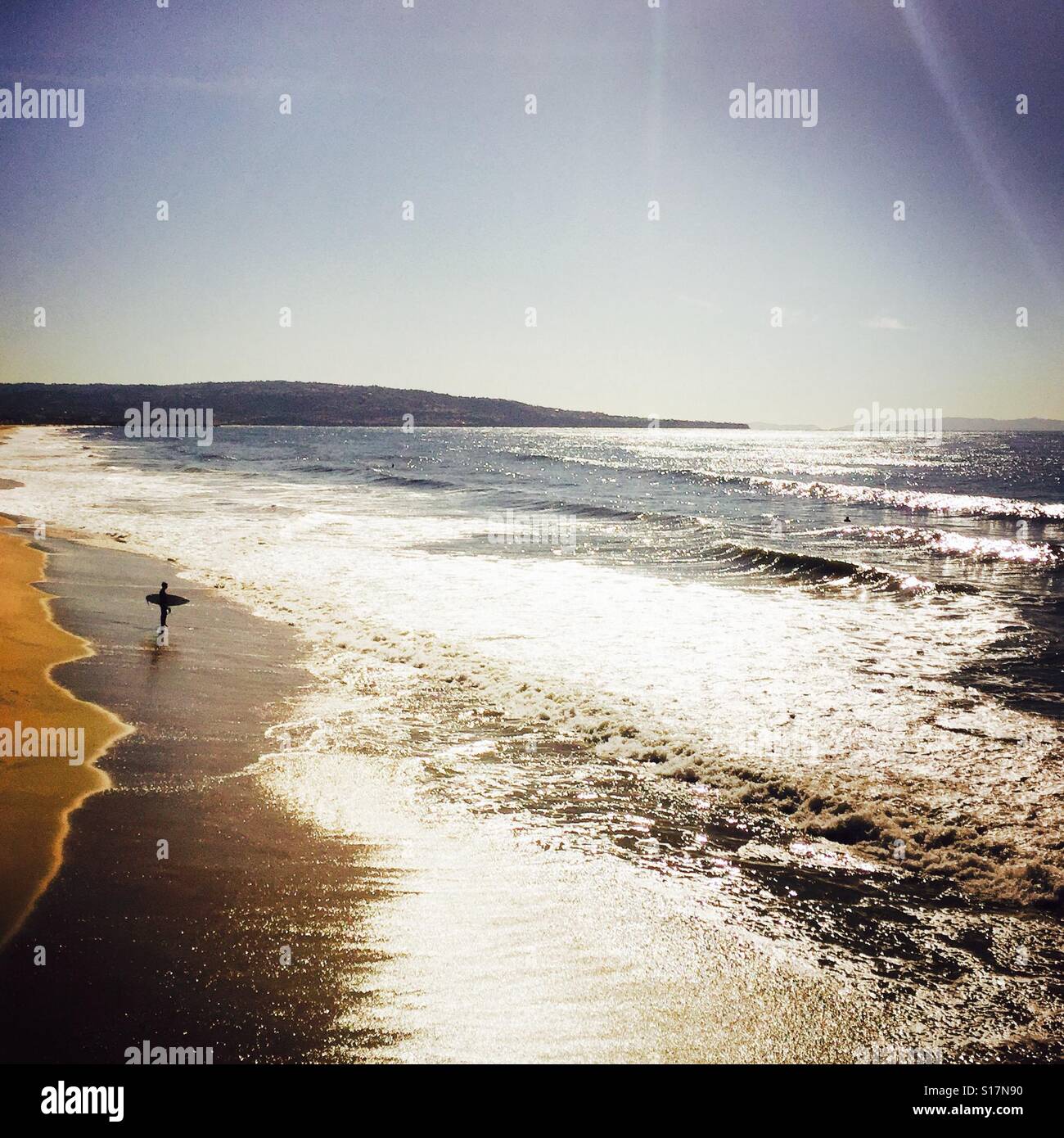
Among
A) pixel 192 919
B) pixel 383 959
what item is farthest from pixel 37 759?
pixel 383 959

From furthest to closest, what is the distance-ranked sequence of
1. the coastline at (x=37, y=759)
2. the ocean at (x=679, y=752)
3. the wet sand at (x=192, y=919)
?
the coastline at (x=37, y=759) → the ocean at (x=679, y=752) → the wet sand at (x=192, y=919)

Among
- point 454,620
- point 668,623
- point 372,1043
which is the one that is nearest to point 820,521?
point 668,623

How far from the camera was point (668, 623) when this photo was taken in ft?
43.7

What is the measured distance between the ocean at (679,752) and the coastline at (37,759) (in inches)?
60.7

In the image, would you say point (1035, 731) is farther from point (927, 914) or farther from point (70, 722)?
point (70, 722)

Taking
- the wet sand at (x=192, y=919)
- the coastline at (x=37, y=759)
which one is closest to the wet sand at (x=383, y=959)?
the wet sand at (x=192, y=919)

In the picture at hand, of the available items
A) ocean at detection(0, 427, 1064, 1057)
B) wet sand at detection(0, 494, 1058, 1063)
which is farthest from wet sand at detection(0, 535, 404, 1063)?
ocean at detection(0, 427, 1064, 1057)

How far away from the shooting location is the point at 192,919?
177 inches

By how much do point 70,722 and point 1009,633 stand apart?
50.3 feet

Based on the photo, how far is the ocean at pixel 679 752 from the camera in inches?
185

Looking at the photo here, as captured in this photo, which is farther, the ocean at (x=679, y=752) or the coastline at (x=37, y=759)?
the coastline at (x=37, y=759)

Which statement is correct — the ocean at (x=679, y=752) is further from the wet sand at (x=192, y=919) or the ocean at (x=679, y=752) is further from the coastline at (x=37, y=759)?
the coastline at (x=37, y=759)

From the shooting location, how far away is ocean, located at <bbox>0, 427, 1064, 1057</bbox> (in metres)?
4.70

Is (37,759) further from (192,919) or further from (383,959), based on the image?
(383,959)
